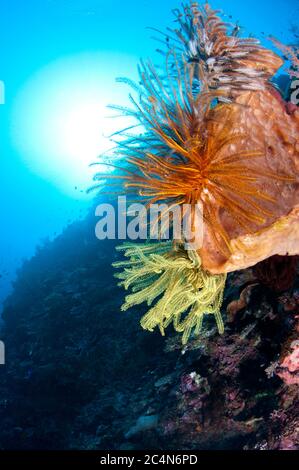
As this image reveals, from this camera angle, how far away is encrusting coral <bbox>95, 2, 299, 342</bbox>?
296cm

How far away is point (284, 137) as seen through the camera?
320 centimetres

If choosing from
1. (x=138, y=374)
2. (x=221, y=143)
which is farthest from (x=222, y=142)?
(x=138, y=374)

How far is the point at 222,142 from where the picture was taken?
117 inches

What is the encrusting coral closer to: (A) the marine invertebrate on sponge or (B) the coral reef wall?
(A) the marine invertebrate on sponge

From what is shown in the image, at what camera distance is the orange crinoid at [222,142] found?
9.71 ft

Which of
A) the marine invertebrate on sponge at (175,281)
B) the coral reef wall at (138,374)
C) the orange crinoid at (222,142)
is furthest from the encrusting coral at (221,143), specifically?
the coral reef wall at (138,374)

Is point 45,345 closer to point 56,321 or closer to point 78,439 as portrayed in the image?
point 56,321

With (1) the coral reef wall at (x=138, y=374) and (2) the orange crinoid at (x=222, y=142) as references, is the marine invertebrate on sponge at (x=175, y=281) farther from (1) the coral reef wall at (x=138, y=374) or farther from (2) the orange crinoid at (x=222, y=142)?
(1) the coral reef wall at (x=138, y=374)

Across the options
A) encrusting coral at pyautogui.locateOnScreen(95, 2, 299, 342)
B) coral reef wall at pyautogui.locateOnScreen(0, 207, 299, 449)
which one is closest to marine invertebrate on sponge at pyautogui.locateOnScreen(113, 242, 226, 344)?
encrusting coral at pyautogui.locateOnScreen(95, 2, 299, 342)

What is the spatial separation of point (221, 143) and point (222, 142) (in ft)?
0.04

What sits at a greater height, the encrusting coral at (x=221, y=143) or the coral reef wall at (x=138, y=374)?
the encrusting coral at (x=221, y=143)

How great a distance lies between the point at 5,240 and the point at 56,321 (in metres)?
116

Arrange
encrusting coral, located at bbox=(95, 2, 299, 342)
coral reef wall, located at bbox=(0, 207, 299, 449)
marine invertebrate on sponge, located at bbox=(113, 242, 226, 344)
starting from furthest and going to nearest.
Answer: coral reef wall, located at bbox=(0, 207, 299, 449) < marine invertebrate on sponge, located at bbox=(113, 242, 226, 344) < encrusting coral, located at bbox=(95, 2, 299, 342)

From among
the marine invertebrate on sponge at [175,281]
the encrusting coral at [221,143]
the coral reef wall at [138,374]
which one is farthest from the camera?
the coral reef wall at [138,374]
